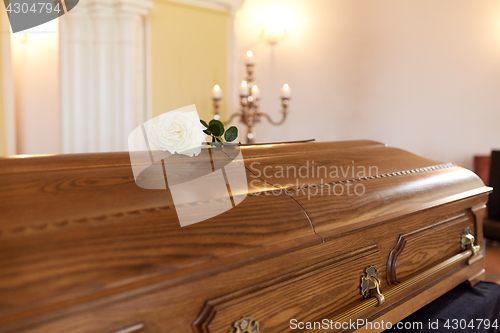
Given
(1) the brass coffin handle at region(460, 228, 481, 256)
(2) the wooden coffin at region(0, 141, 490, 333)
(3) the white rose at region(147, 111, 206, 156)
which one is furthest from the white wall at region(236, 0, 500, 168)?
(3) the white rose at region(147, 111, 206, 156)

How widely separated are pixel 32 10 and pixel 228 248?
262 cm

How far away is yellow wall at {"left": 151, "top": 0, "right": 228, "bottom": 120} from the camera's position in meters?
2.83

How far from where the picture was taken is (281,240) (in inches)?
30.7

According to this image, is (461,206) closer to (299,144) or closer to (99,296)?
(299,144)

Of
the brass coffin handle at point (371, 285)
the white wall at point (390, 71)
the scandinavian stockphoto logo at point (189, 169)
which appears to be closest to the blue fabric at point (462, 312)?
the brass coffin handle at point (371, 285)

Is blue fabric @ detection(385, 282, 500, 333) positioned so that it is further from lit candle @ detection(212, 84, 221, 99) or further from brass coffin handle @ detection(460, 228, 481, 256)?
lit candle @ detection(212, 84, 221, 99)

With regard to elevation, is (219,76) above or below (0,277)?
above

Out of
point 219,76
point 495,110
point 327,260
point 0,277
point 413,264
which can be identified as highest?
point 219,76

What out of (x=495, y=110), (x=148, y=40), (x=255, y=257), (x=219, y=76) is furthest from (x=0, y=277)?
(x=495, y=110)

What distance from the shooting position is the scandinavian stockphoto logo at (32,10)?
2.38m

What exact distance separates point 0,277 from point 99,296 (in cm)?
12

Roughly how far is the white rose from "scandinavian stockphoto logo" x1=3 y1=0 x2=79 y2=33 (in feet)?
6.42

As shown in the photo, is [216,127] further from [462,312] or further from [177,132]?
[462,312]

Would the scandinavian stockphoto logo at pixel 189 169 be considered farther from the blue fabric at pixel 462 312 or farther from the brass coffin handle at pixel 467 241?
the brass coffin handle at pixel 467 241
